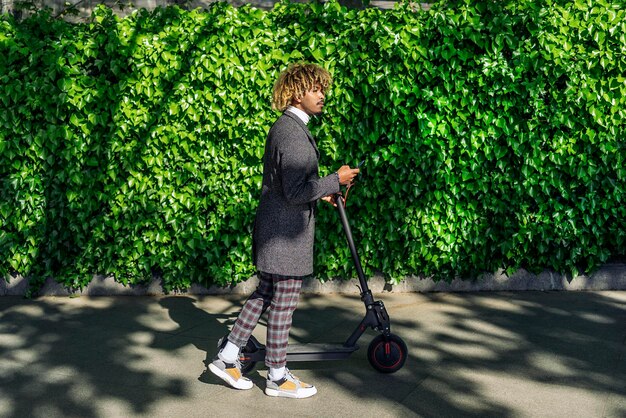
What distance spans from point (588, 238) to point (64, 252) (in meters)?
4.46

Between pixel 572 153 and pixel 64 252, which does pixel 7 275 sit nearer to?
pixel 64 252

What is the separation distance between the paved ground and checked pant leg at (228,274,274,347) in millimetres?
332

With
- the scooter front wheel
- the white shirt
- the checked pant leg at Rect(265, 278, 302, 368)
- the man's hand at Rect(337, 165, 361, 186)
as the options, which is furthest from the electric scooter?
the white shirt

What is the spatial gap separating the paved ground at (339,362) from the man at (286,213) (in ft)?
0.81

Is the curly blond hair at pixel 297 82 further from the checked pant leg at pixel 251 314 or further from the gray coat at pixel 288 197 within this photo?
the checked pant leg at pixel 251 314

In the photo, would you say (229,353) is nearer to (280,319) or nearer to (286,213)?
(280,319)

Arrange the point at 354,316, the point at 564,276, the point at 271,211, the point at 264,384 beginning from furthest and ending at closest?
the point at 564,276 < the point at 354,316 < the point at 264,384 < the point at 271,211

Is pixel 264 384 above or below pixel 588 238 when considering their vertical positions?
below

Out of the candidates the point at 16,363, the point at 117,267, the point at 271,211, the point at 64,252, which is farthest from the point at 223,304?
the point at 271,211

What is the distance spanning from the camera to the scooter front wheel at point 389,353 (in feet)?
17.1

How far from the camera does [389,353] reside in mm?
5215

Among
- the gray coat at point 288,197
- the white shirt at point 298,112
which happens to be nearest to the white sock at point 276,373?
the gray coat at point 288,197

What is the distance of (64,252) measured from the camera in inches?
285

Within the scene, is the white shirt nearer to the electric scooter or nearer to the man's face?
the man's face
